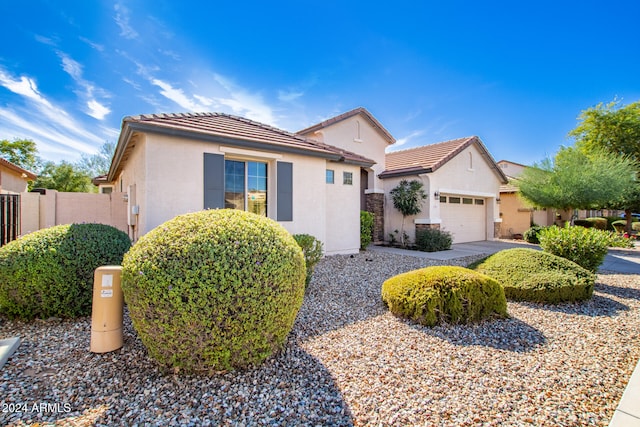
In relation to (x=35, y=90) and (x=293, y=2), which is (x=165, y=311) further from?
(x=35, y=90)

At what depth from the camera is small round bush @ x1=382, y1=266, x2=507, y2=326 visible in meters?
4.52

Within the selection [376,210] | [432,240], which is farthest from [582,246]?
[376,210]

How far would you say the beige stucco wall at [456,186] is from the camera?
13.7 meters

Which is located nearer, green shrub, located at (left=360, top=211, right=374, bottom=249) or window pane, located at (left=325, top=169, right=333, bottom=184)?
window pane, located at (left=325, top=169, right=333, bottom=184)

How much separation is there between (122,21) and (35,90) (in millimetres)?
7190

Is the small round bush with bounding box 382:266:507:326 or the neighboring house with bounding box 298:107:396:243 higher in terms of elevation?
the neighboring house with bounding box 298:107:396:243

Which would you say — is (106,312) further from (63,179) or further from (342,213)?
(63,179)

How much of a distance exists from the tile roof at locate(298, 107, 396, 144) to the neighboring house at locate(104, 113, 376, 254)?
3.19 metres

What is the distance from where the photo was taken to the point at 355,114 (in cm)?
1416

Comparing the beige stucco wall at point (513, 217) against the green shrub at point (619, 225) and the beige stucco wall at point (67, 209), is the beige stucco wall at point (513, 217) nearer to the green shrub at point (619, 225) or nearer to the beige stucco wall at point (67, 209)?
the green shrub at point (619, 225)

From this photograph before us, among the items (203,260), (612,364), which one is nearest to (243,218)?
(203,260)

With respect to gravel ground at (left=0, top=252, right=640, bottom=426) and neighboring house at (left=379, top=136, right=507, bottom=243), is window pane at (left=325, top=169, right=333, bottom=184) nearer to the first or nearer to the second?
neighboring house at (left=379, top=136, right=507, bottom=243)

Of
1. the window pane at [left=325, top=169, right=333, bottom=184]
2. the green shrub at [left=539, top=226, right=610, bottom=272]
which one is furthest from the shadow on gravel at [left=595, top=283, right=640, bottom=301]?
the window pane at [left=325, top=169, right=333, bottom=184]

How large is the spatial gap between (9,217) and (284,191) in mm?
8153
